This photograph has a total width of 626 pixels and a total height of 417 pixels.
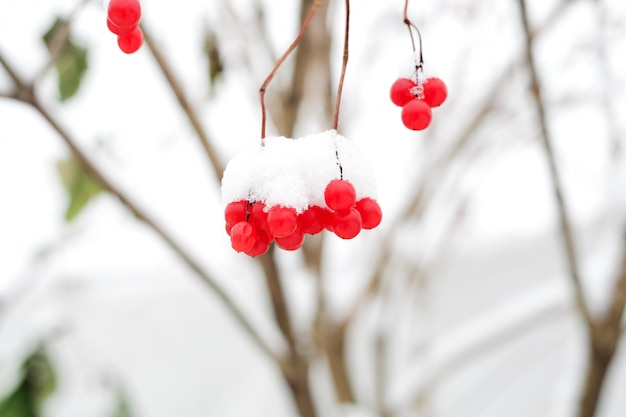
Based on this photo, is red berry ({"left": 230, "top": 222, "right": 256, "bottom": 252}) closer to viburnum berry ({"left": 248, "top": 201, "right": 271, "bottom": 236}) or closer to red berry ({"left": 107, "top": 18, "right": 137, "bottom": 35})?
viburnum berry ({"left": 248, "top": 201, "right": 271, "bottom": 236})

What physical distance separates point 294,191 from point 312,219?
0.04 metres

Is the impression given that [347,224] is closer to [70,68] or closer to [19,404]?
[70,68]

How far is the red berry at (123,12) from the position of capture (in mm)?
413

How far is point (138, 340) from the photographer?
2459mm

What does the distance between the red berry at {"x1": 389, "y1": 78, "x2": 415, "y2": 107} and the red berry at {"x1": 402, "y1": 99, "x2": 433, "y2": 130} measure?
2cm

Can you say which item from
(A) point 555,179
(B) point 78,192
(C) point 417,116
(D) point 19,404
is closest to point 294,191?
(C) point 417,116

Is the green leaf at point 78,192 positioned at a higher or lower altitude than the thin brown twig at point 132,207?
higher

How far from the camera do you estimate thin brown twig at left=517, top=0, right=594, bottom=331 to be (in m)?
0.65

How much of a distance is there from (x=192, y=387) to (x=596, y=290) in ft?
6.35

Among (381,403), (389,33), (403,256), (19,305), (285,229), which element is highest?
(389,33)

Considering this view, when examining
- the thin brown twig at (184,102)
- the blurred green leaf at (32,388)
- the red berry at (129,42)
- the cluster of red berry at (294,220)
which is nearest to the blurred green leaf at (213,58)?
Answer: the thin brown twig at (184,102)

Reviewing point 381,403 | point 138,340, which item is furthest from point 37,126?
point 381,403

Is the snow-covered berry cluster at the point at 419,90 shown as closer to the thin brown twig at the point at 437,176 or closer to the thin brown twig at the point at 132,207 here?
the thin brown twig at the point at 132,207

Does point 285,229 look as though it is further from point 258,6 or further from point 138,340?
point 138,340
